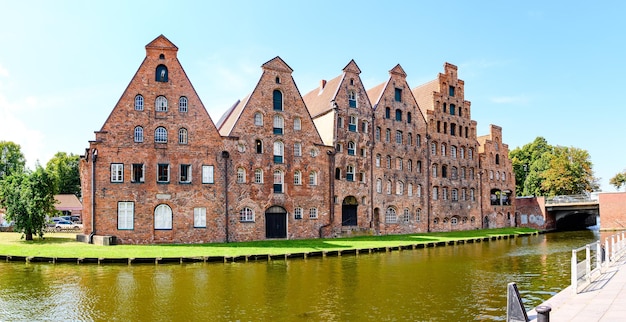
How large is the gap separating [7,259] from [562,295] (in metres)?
28.6

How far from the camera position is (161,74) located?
36.9 meters

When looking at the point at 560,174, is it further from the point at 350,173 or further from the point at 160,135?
the point at 160,135

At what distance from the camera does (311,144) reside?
42.5 m

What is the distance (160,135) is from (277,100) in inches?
416

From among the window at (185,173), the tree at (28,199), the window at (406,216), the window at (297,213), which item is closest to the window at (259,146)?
the window at (297,213)

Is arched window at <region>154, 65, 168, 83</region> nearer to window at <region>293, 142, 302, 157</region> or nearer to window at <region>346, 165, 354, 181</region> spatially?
window at <region>293, 142, 302, 157</region>

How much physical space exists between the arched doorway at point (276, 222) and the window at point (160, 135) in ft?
34.0

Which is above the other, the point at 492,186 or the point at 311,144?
the point at 311,144

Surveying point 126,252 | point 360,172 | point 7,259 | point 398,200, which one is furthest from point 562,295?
point 398,200

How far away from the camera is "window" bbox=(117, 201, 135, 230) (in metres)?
34.4

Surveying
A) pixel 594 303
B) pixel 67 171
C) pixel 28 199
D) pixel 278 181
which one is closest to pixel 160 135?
pixel 278 181

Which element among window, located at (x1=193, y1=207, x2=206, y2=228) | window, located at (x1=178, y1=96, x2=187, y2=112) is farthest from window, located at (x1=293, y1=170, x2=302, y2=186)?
window, located at (x1=178, y1=96, x2=187, y2=112)

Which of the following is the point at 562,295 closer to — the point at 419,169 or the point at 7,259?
the point at 7,259

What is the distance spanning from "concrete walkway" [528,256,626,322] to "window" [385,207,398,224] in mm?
32159
